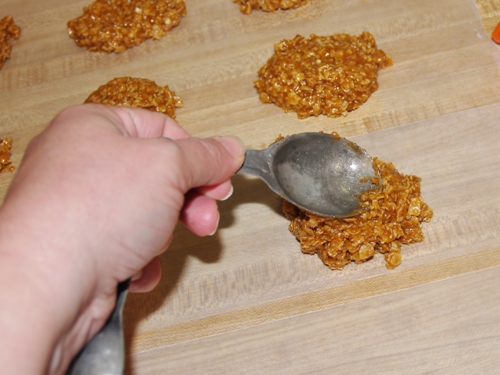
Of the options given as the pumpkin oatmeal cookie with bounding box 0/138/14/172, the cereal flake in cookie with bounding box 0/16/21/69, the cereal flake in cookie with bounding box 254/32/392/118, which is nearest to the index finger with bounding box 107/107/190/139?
the cereal flake in cookie with bounding box 254/32/392/118

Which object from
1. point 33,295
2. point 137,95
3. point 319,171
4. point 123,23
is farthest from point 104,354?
point 123,23

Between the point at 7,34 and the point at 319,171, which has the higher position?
the point at 7,34

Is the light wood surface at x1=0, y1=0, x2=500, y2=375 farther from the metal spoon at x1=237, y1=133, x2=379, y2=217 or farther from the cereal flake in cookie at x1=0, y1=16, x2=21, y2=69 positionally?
the metal spoon at x1=237, y1=133, x2=379, y2=217

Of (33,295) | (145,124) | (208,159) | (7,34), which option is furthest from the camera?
(7,34)

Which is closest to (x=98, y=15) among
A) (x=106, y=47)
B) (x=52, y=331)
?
(x=106, y=47)

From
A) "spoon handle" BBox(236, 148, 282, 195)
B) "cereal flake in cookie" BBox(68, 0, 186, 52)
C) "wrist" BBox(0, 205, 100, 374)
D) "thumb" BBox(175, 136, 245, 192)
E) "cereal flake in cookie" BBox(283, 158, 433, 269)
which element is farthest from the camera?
"cereal flake in cookie" BBox(68, 0, 186, 52)

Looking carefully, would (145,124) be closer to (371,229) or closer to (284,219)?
(284,219)
